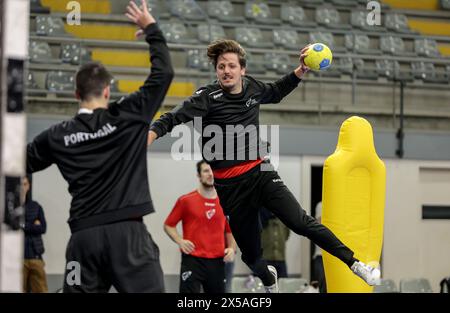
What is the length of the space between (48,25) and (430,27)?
6708 mm

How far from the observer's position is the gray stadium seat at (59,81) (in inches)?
467

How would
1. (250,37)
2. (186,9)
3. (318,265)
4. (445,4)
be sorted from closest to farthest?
(318,265), (250,37), (186,9), (445,4)

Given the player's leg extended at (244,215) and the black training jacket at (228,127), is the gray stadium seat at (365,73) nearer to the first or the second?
the black training jacket at (228,127)

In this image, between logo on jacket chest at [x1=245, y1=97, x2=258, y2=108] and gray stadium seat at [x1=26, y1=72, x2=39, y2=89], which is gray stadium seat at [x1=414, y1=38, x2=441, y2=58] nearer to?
gray stadium seat at [x1=26, y1=72, x2=39, y2=89]


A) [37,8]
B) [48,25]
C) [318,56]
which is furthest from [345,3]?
[318,56]

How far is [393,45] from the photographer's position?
46.7 ft

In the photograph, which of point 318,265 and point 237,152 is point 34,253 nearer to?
point 318,265

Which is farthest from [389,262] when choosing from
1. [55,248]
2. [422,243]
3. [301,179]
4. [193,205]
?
[55,248]

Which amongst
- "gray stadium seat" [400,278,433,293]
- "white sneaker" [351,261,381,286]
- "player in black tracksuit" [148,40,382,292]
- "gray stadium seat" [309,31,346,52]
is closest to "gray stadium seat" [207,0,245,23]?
"gray stadium seat" [309,31,346,52]

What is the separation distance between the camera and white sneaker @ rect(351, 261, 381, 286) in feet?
22.4

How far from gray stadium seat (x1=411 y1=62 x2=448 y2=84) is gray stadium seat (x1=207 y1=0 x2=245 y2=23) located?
302 centimetres

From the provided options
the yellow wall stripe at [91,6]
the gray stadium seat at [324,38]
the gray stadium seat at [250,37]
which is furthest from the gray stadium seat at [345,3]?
the yellow wall stripe at [91,6]
